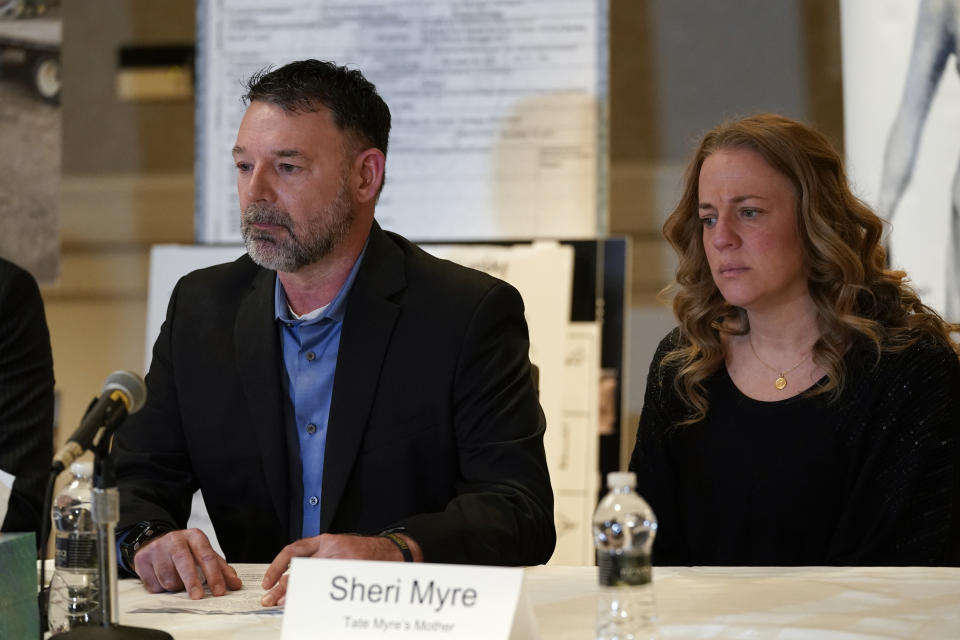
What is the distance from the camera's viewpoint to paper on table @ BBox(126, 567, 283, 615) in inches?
63.9

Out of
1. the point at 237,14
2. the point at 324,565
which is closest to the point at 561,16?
the point at 237,14

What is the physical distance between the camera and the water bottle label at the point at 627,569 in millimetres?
1301

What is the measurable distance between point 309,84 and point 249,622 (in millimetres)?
1179

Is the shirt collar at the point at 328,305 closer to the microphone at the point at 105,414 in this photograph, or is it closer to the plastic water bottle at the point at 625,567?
the microphone at the point at 105,414

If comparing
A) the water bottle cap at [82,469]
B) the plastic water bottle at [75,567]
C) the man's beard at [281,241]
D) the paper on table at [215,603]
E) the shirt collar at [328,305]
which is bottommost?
the paper on table at [215,603]

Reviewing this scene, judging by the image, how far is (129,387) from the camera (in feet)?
4.63

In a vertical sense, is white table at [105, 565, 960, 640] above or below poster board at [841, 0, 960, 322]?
below

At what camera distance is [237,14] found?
417 cm

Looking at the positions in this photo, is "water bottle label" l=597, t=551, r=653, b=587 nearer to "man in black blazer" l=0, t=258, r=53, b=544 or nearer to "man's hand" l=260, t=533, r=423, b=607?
"man's hand" l=260, t=533, r=423, b=607

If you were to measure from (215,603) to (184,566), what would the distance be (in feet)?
0.36

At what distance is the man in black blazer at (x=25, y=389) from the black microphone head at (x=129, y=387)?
1.21 meters

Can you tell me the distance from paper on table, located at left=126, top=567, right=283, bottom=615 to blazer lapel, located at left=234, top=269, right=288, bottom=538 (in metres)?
0.42

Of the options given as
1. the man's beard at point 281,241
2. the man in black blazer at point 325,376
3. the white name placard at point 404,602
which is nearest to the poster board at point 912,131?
the man in black blazer at point 325,376

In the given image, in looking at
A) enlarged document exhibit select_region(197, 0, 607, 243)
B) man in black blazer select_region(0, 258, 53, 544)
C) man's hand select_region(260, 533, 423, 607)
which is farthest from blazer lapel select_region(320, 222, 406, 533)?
enlarged document exhibit select_region(197, 0, 607, 243)
